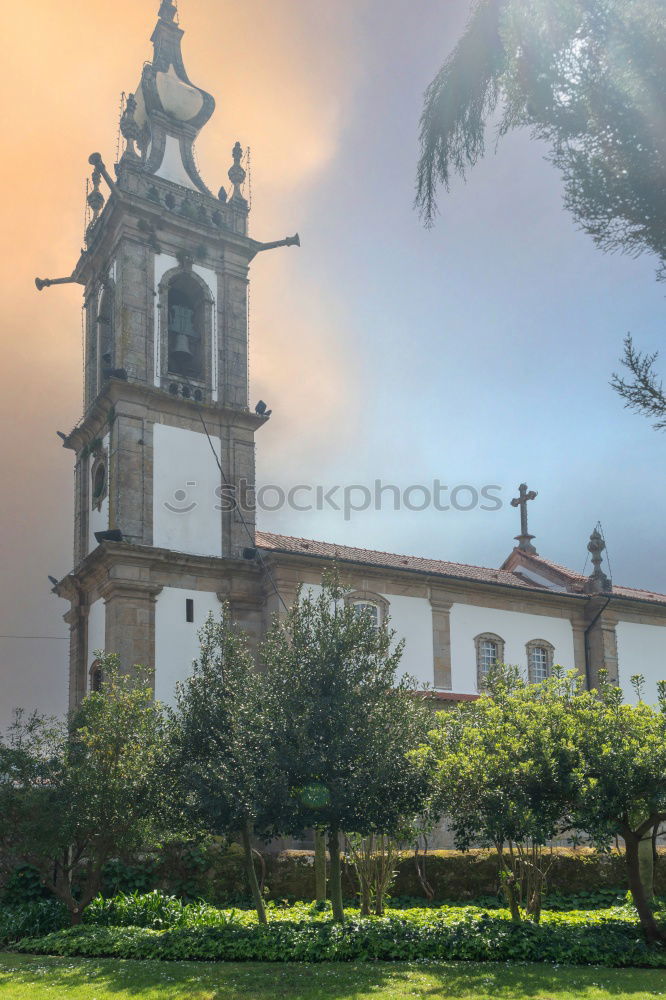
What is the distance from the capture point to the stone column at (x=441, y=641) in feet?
92.6

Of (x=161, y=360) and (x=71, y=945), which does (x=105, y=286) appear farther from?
(x=71, y=945)

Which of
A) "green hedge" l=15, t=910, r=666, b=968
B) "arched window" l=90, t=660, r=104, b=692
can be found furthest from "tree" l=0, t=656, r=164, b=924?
"arched window" l=90, t=660, r=104, b=692

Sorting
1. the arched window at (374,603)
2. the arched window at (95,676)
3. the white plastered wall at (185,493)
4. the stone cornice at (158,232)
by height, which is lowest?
the arched window at (95,676)

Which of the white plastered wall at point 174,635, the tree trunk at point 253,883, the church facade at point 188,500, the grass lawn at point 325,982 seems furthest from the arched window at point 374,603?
the grass lawn at point 325,982

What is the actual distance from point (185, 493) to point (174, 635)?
387 cm

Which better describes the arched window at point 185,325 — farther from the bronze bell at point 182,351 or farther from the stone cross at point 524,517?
the stone cross at point 524,517

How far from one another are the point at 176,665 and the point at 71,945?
10960mm

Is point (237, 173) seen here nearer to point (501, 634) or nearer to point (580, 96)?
point (501, 634)

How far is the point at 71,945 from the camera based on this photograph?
567 inches

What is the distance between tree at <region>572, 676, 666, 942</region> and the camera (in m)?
13.3

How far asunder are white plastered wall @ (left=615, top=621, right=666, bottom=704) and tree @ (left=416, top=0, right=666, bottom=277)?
22578mm

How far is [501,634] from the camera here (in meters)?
30.0

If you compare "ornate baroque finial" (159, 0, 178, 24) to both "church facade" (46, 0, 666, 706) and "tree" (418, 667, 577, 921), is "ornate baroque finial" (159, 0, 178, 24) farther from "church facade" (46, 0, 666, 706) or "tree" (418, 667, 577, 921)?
"tree" (418, 667, 577, 921)

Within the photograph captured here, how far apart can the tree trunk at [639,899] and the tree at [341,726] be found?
9.84 feet
